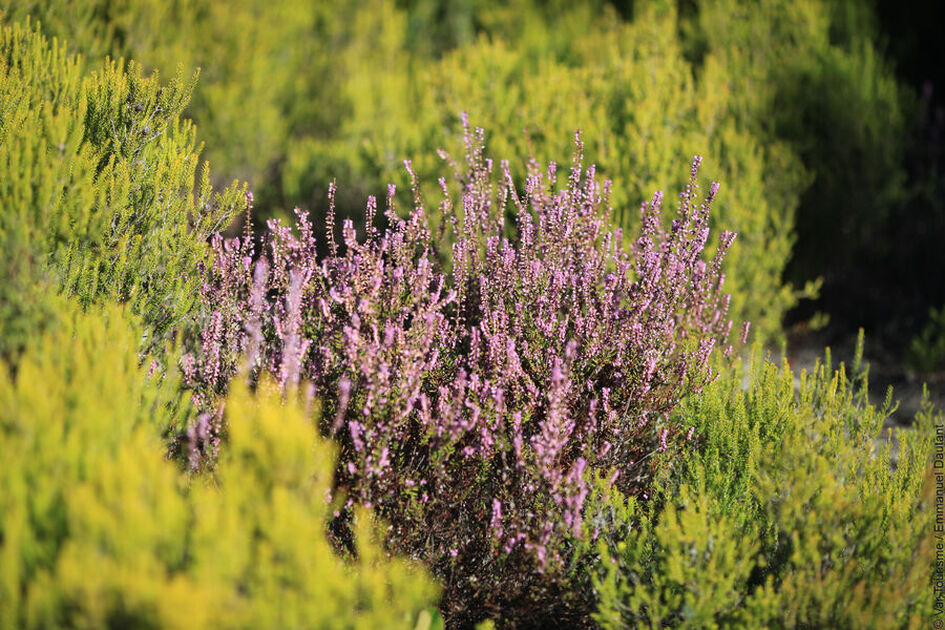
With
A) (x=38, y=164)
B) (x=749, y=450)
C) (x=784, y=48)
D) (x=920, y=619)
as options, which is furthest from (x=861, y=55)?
(x=38, y=164)

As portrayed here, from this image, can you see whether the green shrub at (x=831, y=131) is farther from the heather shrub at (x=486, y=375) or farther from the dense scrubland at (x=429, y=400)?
the heather shrub at (x=486, y=375)

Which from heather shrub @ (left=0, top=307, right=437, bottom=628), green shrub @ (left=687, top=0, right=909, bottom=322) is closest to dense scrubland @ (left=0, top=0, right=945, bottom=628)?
heather shrub @ (left=0, top=307, right=437, bottom=628)

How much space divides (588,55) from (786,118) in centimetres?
177

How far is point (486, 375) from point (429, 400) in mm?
355

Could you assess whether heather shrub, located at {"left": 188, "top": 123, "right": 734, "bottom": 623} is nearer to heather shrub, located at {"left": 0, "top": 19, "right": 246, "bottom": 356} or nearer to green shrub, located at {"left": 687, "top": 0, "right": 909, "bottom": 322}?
heather shrub, located at {"left": 0, "top": 19, "right": 246, "bottom": 356}

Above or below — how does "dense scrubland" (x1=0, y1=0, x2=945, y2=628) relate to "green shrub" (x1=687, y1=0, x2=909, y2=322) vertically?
below

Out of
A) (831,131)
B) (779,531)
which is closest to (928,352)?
(831,131)

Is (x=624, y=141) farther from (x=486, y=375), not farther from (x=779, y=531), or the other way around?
(x=779, y=531)

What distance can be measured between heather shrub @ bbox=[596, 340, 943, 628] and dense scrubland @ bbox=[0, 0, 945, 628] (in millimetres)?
15

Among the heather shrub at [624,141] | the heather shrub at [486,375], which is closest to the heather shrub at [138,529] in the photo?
the heather shrub at [486,375]

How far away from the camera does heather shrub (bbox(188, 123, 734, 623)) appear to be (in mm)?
2189

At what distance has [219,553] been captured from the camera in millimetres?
1434

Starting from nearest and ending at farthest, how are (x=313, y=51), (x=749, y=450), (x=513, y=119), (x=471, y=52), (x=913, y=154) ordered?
1. (x=749, y=450)
2. (x=513, y=119)
3. (x=471, y=52)
4. (x=913, y=154)
5. (x=313, y=51)

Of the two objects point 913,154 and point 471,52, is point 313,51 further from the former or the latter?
point 913,154
